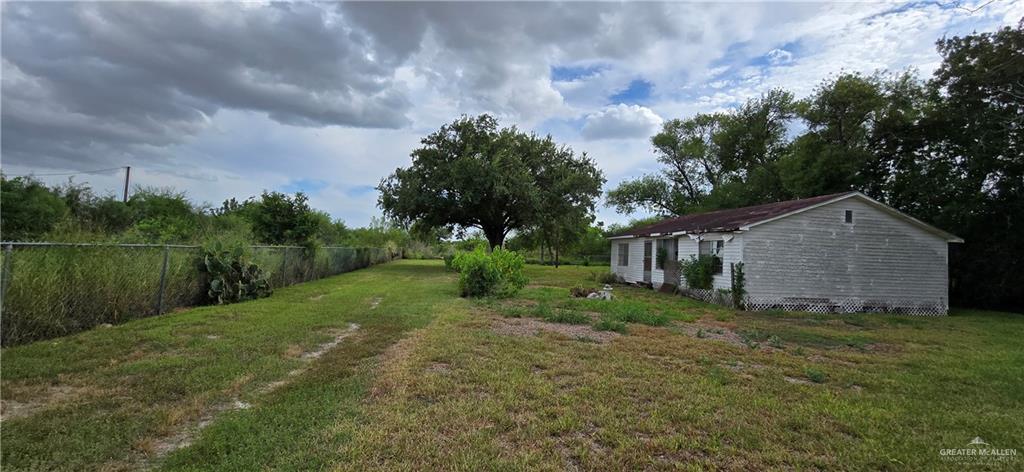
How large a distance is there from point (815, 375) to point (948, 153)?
1696 cm

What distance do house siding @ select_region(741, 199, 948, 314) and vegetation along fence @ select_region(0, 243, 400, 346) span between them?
13.3 metres

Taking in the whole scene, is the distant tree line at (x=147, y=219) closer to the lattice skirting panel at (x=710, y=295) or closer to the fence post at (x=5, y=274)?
the fence post at (x=5, y=274)

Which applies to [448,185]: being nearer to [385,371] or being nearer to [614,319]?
[614,319]

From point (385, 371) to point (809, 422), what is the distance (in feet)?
12.9

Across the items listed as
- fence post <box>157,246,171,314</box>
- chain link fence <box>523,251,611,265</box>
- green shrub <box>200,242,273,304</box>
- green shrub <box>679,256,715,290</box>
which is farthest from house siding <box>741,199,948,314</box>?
chain link fence <box>523,251,611,265</box>

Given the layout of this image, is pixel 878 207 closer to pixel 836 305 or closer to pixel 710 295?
pixel 836 305

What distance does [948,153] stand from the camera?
53.8 feet

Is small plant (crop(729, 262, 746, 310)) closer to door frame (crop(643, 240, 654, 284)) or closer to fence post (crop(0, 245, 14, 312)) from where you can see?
door frame (crop(643, 240, 654, 284))

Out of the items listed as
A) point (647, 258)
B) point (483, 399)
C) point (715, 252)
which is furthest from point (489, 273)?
point (647, 258)

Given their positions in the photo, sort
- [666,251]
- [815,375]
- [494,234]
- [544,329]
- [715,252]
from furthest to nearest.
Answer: [494,234] < [666,251] < [715,252] < [544,329] < [815,375]

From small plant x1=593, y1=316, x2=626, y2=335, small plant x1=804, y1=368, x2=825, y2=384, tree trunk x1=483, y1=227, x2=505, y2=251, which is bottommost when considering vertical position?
small plant x1=804, y1=368, x2=825, y2=384

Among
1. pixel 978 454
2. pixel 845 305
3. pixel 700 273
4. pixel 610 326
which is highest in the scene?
pixel 700 273

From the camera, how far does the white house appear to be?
1278 centimetres

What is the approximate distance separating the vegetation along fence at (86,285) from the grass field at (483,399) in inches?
18.8
